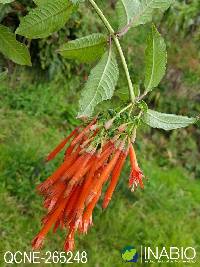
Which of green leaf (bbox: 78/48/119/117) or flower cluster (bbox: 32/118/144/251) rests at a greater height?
green leaf (bbox: 78/48/119/117)

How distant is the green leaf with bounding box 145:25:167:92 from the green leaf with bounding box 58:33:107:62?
0.39ft

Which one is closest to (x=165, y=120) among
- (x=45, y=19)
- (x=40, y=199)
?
(x=45, y=19)

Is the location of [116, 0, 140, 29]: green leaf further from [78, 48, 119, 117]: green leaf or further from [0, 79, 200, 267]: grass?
[0, 79, 200, 267]: grass

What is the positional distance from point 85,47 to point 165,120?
278 millimetres

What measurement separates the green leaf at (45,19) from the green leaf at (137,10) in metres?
0.13

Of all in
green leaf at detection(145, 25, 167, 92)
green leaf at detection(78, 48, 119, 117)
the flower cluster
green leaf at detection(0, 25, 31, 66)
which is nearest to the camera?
the flower cluster

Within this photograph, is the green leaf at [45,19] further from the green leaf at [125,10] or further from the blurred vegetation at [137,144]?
the blurred vegetation at [137,144]

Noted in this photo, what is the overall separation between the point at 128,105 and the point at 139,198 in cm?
315

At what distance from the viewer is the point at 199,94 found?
6.05 meters

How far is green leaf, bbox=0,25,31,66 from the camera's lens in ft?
5.15

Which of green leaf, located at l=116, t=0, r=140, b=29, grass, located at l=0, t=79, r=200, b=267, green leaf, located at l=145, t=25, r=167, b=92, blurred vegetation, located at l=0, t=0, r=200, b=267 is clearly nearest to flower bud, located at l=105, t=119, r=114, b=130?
green leaf, located at l=145, t=25, r=167, b=92

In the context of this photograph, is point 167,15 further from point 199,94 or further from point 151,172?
point 151,172

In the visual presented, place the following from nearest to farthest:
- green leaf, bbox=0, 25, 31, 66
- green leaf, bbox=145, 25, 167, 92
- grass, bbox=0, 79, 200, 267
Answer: green leaf, bbox=145, 25, 167, 92 → green leaf, bbox=0, 25, 31, 66 → grass, bbox=0, 79, 200, 267

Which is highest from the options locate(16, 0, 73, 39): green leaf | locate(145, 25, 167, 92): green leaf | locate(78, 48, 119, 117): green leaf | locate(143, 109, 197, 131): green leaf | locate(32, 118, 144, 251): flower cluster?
locate(16, 0, 73, 39): green leaf
